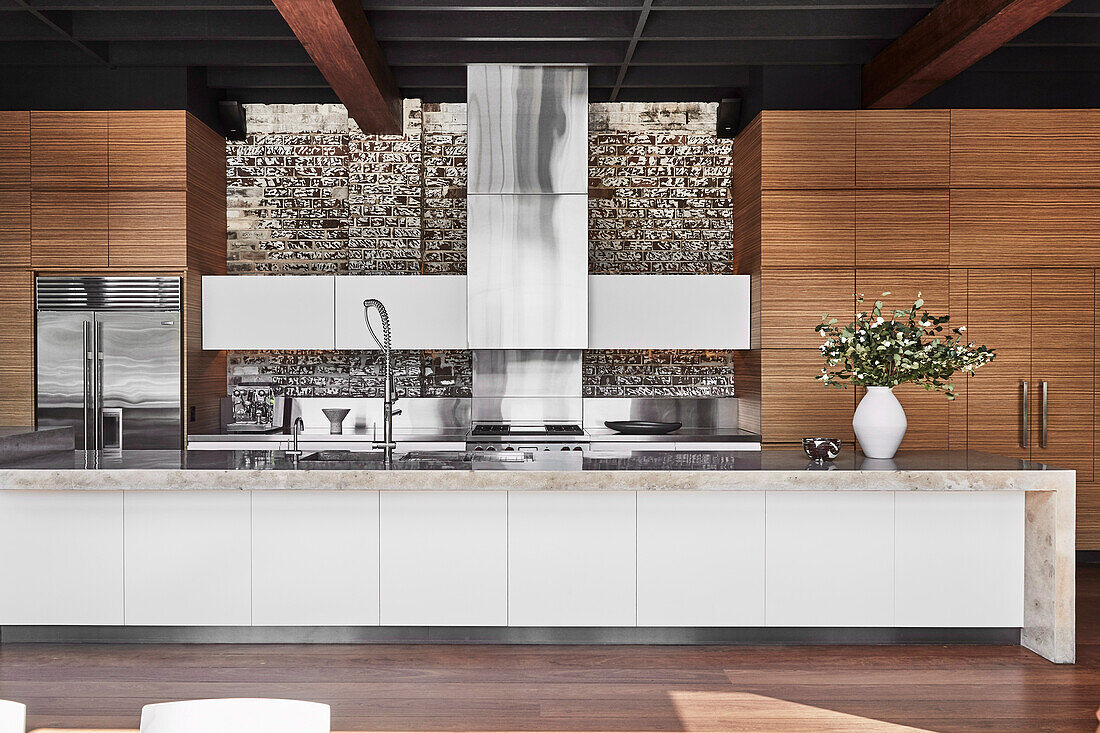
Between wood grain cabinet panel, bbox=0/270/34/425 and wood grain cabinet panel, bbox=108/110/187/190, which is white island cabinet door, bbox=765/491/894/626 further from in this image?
wood grain cabinet panel, bbox=0/270/34/425

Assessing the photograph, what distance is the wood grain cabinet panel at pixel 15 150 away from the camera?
203 inches

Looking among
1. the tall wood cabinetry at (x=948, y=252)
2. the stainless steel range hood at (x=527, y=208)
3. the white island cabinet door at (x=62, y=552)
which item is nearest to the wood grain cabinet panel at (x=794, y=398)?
the tall wood cabinetry at (x=948, y=252)

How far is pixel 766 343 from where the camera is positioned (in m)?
5.24

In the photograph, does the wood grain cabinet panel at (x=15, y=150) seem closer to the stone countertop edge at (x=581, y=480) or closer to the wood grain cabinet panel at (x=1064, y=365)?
the stone countertop edge at (x=581, y=480)

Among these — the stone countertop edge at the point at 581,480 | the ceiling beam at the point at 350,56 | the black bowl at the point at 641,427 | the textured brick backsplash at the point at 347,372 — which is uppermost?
the ceiling beam at the point at 350,56

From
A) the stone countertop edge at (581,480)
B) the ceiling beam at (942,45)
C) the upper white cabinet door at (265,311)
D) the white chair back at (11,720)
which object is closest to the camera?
the white chair back at (11,720)

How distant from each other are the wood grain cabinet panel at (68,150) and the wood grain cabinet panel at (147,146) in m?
0.07

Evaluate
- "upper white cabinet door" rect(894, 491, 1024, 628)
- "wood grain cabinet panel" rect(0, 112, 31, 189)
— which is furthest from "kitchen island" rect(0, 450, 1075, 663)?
"wood grain cabinet panel" rect(0, 112, 31, 189)

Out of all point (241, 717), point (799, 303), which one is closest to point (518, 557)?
point (241, 717)

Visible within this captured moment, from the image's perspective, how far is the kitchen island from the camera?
3.62 meters

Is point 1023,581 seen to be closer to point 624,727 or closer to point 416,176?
point 624,727

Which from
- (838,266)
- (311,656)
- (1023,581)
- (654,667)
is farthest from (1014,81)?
(311,656)

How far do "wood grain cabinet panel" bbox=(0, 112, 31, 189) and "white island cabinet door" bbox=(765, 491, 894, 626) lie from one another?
4.65 metres

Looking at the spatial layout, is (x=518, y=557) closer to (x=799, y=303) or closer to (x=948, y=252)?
(x=799, y=303)
